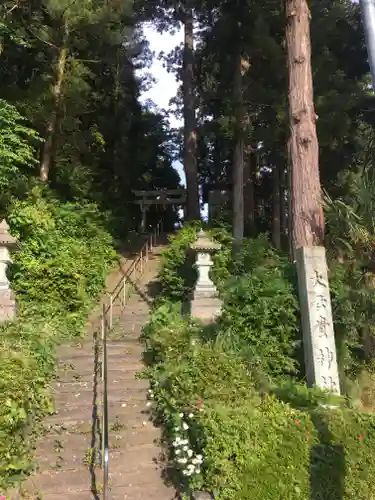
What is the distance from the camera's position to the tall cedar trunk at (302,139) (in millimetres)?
7867

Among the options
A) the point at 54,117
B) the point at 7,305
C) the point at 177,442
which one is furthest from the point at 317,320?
the point at 54,117

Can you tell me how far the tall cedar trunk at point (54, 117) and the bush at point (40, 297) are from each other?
2.95 feet

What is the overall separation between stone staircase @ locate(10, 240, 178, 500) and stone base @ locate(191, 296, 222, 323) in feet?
4.31

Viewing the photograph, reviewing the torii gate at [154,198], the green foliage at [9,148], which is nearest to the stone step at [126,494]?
the green foliage at [9,148]

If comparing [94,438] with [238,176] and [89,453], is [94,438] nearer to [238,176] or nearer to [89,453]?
[89,453]

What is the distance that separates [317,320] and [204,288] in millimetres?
2778

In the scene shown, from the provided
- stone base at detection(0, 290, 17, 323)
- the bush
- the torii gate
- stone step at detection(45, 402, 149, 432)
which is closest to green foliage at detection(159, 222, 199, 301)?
the bush

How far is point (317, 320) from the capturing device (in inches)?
280

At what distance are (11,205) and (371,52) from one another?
9554mm

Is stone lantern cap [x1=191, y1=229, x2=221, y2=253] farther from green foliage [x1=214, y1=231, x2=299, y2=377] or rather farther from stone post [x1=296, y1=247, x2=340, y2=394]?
stone post [x1=296, y1=247, x2=340, y2=394]

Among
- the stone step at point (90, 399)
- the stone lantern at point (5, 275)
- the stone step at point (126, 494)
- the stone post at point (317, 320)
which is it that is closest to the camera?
the stone step at point (126, 494)

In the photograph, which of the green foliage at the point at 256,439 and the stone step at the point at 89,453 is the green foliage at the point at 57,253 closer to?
the stone step at the point at 89,453

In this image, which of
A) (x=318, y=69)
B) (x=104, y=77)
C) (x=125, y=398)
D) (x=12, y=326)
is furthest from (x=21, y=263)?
(x=104, y=77)

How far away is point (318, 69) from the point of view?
13.9 metres
